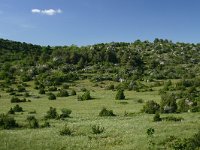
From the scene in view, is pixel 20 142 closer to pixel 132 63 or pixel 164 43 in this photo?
pixel 132 63

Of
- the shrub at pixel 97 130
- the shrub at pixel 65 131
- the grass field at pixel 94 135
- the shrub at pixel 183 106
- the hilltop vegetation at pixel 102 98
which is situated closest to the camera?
the grass field at pixel 94 135

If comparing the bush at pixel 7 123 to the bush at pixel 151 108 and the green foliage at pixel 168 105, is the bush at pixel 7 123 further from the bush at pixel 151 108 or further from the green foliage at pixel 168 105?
the green foliage at pixel 168 105

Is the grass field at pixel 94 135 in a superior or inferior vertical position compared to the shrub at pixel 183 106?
inferior

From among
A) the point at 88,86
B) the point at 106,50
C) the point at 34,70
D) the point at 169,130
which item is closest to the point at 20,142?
the point at 169,130

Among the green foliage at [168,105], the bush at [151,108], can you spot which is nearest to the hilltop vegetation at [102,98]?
the bush at [151,108]

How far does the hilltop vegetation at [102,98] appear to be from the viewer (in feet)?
104

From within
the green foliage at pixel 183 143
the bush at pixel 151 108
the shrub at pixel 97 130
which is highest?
the bush at pixel 151 108

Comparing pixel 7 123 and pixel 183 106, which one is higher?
pixel 183 106

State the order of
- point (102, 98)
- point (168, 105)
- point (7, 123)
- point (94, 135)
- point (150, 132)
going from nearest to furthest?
1. point (150, 132)
2. point (94, 135)
3. point (7, 123)
4. point (168, 105)
5. point (102, 98)

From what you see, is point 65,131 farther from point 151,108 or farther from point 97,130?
point 151,108

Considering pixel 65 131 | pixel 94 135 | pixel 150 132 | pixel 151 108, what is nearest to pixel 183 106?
pixel 151 108

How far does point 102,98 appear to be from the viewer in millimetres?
65875

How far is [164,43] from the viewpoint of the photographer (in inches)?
6147

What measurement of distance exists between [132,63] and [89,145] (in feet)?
292
